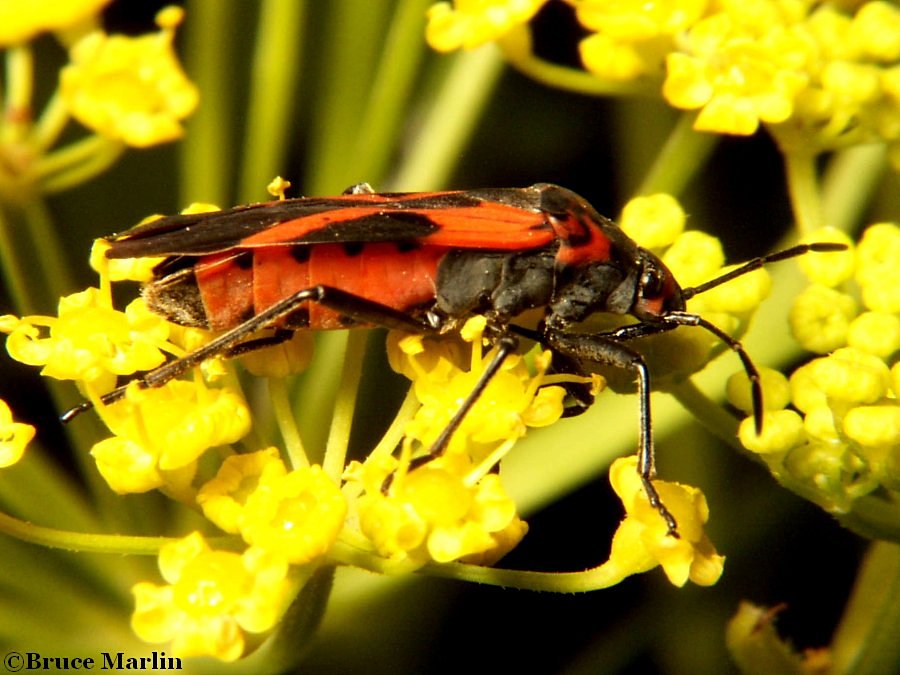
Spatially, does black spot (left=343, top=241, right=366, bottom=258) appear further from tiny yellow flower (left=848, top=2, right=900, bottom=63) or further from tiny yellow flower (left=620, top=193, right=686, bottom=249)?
tiny yellow flower (left=848, top=2, right=900, bottom=63)

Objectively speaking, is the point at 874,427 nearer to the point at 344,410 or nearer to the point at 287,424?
the point at 344,410

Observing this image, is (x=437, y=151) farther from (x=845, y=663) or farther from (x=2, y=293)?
(x=845, y=663)

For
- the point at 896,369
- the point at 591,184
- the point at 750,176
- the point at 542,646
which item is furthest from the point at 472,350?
the point at 750,176

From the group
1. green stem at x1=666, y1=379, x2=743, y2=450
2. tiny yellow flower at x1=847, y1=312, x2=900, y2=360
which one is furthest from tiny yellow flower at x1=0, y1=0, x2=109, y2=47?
tiny yellow flower at x1=847, y1=312, x2=900, y2=360

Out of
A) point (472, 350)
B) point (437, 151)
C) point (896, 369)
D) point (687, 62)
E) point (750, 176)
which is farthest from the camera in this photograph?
point (750, 176)

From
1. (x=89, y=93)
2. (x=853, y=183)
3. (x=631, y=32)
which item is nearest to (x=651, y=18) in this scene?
(x=631, y=32)

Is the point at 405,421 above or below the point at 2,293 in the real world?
above

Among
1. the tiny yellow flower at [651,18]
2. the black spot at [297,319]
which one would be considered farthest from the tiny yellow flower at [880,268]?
the black spot at [297,319]
